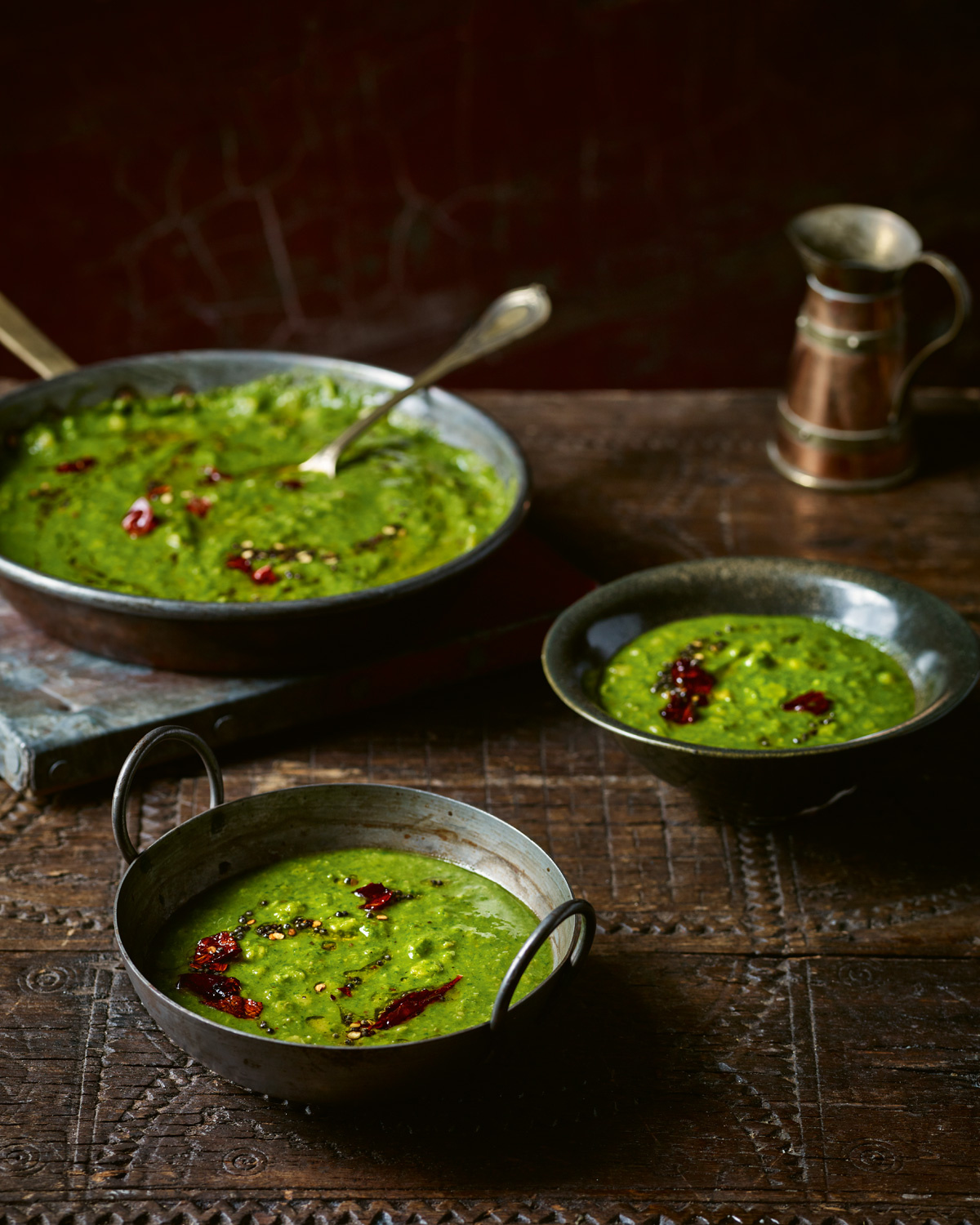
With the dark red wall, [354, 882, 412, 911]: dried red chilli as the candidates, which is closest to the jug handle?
the dark red wall

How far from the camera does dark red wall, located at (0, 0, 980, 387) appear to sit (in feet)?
12.3

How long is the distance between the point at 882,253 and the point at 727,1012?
6.04 ft

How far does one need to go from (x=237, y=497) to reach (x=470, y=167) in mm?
1901

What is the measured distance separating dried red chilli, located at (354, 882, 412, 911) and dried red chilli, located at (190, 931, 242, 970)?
A: 0.55ft

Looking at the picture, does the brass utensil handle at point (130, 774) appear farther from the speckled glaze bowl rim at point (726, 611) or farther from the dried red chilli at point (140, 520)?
the dried red chilli at point (140, 520)

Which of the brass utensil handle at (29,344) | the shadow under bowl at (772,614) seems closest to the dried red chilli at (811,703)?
the shadow under bowl at (772,614)

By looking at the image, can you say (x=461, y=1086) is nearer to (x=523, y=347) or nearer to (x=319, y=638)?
(x=319, y=638)

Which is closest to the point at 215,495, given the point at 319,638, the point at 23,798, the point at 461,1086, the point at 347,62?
the point at 319,638

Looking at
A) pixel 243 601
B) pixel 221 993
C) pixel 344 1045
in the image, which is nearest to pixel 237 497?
pixel 243 601

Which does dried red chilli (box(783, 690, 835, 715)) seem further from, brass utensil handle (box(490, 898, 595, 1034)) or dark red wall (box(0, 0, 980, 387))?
dark red wall (box(0, 0, 980, 387))

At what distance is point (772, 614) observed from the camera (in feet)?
7.25

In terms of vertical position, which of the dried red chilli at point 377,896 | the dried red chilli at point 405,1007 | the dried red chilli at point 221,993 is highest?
the dried red chilli at point 221,993

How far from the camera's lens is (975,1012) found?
1683 mm

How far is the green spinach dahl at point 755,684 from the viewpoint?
1900mm
